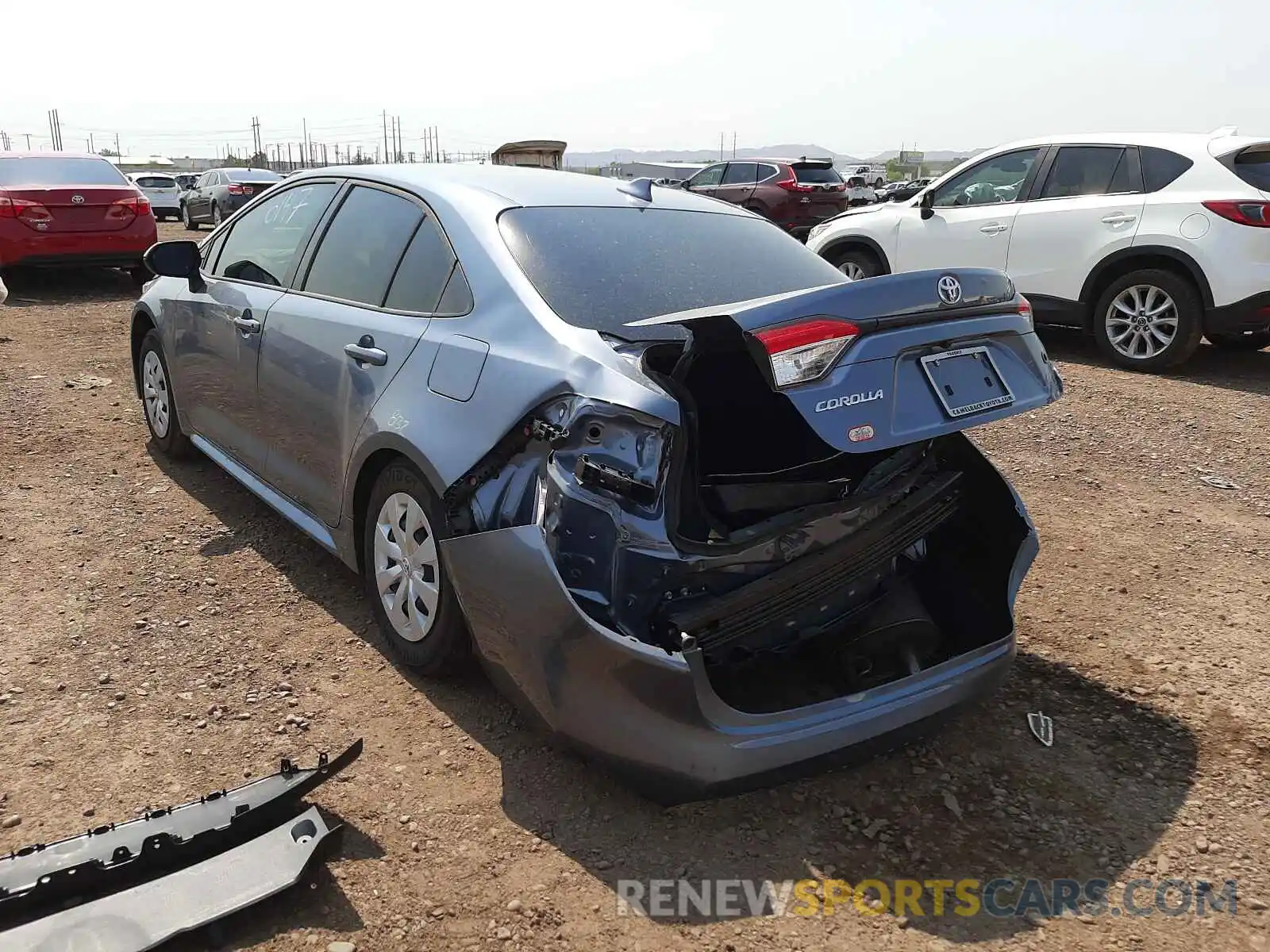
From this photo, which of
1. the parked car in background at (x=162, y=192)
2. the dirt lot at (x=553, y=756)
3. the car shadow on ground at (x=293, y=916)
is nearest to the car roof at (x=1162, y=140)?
the dirt lot at (x=553, y=756)

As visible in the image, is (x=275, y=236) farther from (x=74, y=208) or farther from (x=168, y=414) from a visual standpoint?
(x=74, y=208)

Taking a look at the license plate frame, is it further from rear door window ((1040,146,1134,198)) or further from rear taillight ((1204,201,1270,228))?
rear door window ((1040,146,1134,198))

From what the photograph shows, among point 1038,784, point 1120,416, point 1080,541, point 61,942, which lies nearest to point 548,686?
point 61,942

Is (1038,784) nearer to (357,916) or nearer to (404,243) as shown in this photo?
(357,916)

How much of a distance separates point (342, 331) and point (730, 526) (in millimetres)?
1610

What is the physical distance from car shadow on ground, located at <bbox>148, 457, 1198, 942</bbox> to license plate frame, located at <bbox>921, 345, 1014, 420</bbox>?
3.42 ft

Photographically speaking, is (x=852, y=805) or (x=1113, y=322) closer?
(x=852, y=805)

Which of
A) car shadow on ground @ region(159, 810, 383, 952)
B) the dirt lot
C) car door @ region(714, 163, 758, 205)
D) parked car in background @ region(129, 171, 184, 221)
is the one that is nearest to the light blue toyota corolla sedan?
the dirt lot

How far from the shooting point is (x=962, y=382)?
8.30 feet

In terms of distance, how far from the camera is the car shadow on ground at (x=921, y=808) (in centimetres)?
241

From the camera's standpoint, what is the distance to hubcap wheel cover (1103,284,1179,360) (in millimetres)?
7402

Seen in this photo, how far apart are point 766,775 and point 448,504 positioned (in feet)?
3.65

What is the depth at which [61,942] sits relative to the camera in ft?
6.69

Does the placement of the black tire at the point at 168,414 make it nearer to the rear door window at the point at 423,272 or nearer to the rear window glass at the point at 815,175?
the rear door window at the point at 423,272
